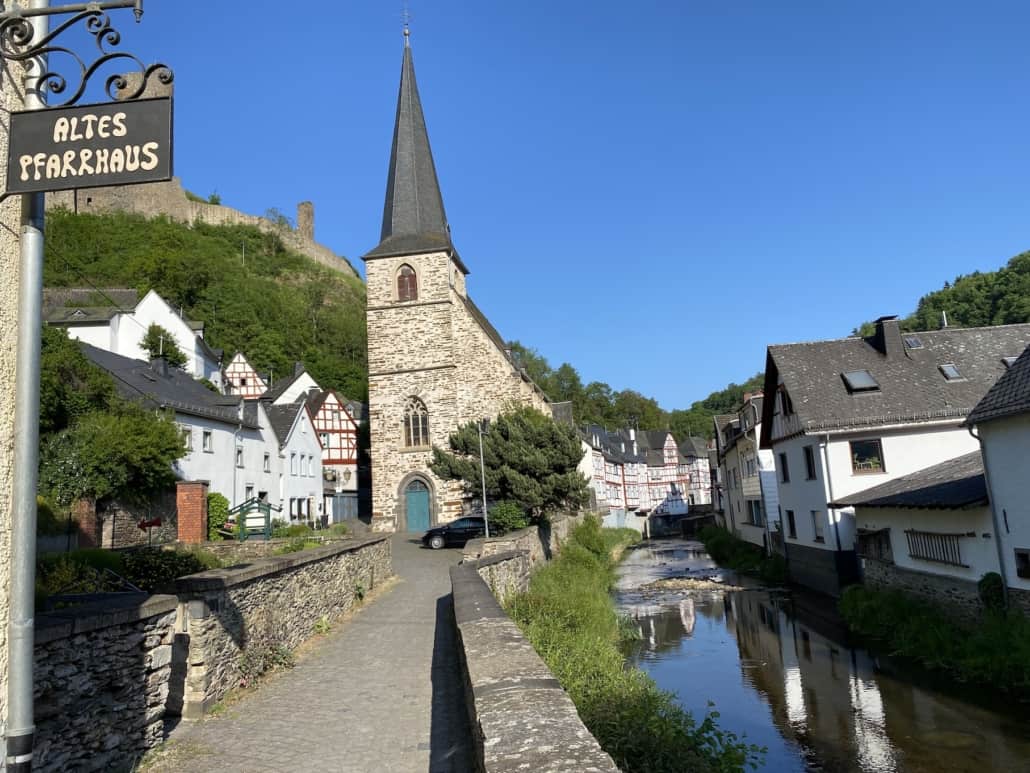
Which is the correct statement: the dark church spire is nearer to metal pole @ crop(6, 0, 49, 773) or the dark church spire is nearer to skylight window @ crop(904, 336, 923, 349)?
skylight window @ crop(904, 336, 923, 349)

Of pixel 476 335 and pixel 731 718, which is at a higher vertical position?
pixel 476 335

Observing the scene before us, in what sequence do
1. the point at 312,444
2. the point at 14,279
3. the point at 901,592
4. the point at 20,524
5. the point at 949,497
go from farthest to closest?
the point at 312,444 < the point at 901,592 < the point at 949,497 < the point at 14,279 < the point at 20,524

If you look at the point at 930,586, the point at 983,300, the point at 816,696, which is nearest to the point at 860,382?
the point at 930,586

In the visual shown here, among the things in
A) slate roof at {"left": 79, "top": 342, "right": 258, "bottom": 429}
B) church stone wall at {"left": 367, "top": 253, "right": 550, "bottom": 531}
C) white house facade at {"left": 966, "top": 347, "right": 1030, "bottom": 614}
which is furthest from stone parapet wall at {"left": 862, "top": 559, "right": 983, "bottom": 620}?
slate roof at {"left": 79, "top": 342, "right": 258, "bottom": 429}

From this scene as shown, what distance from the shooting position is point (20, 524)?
3490 mm

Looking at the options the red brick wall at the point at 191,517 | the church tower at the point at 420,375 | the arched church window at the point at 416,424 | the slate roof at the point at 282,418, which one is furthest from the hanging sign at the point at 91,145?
the slate roof at the point at 282,418

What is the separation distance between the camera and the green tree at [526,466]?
24.2 meters

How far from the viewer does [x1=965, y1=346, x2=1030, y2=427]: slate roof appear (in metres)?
12.1

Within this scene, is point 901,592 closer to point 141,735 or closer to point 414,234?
point 141,735

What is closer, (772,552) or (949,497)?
(949,497)

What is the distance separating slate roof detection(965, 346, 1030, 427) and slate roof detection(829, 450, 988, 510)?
1.67 metres

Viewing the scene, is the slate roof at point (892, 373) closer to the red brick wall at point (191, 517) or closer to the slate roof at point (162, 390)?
the red brick wall at point (191, 517)

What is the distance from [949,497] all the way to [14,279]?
53.2 ft

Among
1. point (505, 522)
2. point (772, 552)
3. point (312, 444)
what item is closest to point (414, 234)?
point (312, 444)
